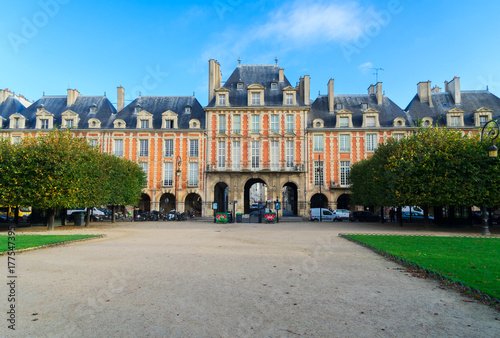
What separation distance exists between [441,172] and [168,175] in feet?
97.0

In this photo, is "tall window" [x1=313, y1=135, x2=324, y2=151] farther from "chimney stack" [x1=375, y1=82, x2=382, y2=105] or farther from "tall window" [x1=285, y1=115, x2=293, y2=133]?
"chimney stack" [x1=375, y1=82, x2=382, y2=105]

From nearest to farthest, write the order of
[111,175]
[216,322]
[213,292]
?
1. [216,322]
2. [213,292]
3. [111,175]

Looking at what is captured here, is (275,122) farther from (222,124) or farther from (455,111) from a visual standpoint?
(455,111)

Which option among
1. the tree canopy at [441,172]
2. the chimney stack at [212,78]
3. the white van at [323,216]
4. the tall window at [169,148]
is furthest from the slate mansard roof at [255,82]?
the tree canopy at [441,172]

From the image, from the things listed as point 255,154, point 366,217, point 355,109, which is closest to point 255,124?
point 255,154

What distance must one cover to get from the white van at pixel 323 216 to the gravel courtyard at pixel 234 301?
24600 mm

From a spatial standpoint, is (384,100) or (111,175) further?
(384,100)

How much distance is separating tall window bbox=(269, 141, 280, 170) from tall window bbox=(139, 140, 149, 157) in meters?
15.1

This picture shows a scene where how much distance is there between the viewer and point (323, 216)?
35.0 m

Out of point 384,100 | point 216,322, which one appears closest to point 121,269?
point 216,322

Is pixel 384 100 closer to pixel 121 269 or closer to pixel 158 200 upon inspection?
pixel 158 200

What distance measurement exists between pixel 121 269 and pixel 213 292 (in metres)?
3.42

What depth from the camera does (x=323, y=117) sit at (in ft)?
141

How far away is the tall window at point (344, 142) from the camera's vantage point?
1628 inches
